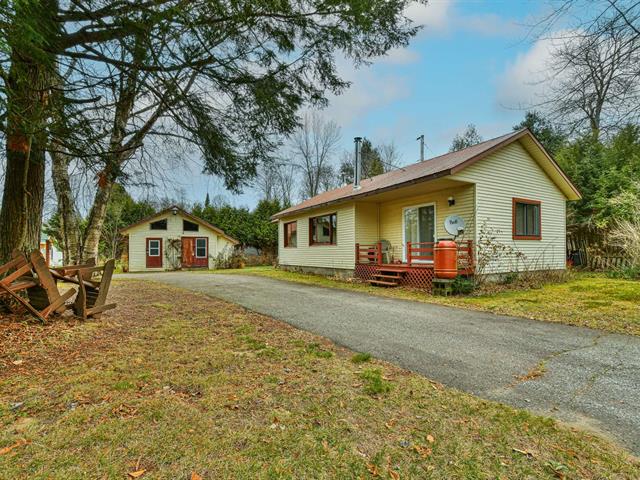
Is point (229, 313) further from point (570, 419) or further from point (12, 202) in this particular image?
point (570, 419)

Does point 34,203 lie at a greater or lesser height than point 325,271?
greater

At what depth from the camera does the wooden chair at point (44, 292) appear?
15.4ft

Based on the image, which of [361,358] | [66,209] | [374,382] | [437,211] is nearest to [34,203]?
[66,209]

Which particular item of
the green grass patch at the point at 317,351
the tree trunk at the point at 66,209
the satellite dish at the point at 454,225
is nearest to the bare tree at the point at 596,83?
the satellite dish at the point at 454,225

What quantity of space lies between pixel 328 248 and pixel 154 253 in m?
14.9

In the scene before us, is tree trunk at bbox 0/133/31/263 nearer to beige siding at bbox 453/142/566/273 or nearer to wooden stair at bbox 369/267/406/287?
wooden stair at bbox 369/267/406/287

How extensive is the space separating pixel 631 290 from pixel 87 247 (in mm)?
12913

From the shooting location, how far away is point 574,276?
11.8 metres

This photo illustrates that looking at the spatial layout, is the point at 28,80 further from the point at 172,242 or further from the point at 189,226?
the point at 189,226

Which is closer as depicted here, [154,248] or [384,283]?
[384,283]

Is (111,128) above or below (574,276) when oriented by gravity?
above

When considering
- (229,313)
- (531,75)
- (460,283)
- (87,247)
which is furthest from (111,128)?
(460,283)

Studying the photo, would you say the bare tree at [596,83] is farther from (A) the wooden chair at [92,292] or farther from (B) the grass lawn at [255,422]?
(A) the wooden chair at [92,292]

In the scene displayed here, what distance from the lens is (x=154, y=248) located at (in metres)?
23.5
